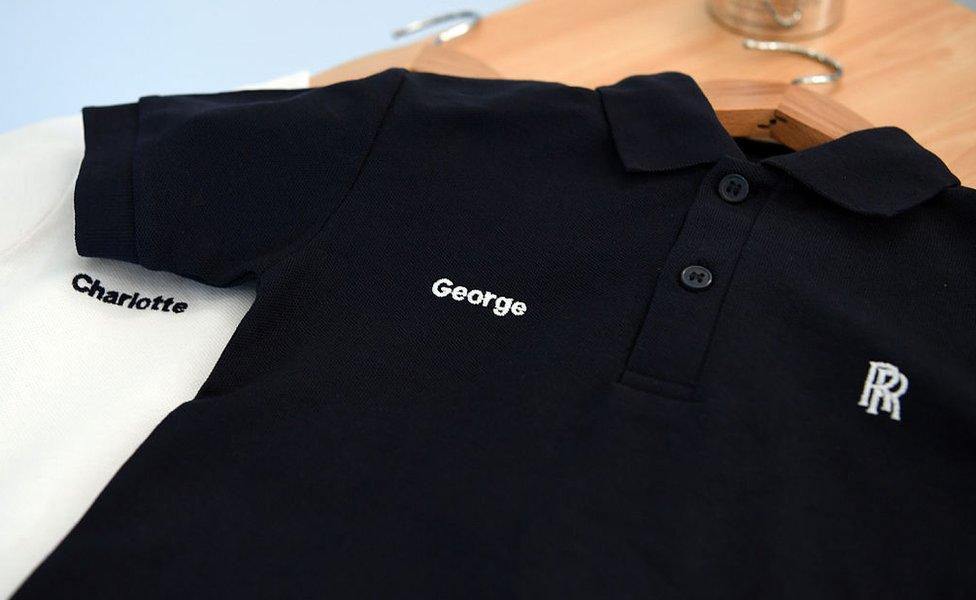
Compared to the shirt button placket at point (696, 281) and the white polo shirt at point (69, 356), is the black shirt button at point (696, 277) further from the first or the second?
the white polo shirt at point (69, 356)

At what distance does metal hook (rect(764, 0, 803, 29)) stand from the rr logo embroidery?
547 mm

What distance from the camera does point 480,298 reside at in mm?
757

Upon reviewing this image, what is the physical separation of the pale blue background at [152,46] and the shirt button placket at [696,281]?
3.54ft

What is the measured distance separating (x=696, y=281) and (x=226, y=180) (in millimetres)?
389

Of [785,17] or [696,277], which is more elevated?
[785,17]

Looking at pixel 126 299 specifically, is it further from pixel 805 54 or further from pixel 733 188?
A: pixel 805 54

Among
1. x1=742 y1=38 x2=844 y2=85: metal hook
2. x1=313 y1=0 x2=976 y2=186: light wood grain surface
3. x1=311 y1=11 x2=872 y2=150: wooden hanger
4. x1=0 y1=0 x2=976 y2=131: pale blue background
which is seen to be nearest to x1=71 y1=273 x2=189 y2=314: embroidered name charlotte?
x1=313 y1=0 x2=976 y2=186: light wood grain surface

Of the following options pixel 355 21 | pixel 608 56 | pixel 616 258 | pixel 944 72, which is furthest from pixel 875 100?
pixel 355 21

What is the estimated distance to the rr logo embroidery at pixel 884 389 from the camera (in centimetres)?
68

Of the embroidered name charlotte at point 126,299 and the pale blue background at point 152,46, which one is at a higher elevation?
the pale blue background at point 152,46

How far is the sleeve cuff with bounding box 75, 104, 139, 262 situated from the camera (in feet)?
2.63

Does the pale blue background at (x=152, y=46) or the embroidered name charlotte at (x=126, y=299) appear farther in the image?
the pale blue background at (x=152, y=46)

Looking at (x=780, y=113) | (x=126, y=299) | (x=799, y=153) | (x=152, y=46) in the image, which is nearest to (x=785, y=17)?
(x=780, y=113)

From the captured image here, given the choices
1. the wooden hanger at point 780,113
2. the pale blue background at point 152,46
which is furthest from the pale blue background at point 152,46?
the wooden hanger at point 780,113
